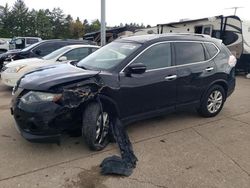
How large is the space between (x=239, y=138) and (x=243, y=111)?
1820 mm

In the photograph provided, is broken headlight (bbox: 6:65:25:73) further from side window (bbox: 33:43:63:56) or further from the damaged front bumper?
the damaged front bumper

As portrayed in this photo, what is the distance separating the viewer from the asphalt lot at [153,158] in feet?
11.5

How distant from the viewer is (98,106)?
4262 mm

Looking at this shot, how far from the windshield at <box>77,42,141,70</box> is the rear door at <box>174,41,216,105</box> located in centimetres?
93

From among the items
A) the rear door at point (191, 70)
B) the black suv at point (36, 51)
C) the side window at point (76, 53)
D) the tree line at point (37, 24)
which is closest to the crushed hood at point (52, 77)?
the rear door at point (191, 70)

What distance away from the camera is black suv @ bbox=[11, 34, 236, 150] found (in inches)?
157

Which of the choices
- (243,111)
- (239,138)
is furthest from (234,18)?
(239,138)

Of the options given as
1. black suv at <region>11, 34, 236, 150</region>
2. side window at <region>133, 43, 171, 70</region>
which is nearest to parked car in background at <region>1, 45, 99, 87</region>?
black suv at <region>11, 34, 236, 150</region>

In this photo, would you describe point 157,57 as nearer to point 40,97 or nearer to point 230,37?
point 40,97

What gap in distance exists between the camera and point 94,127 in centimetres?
413

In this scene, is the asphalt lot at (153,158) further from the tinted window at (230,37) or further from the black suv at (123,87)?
the tinted window at (230,37)

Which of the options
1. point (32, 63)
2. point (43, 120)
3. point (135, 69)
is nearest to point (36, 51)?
point (32, 63)

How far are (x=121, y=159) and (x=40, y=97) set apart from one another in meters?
1.39

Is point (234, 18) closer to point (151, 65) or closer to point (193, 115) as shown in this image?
point (193, 115)
